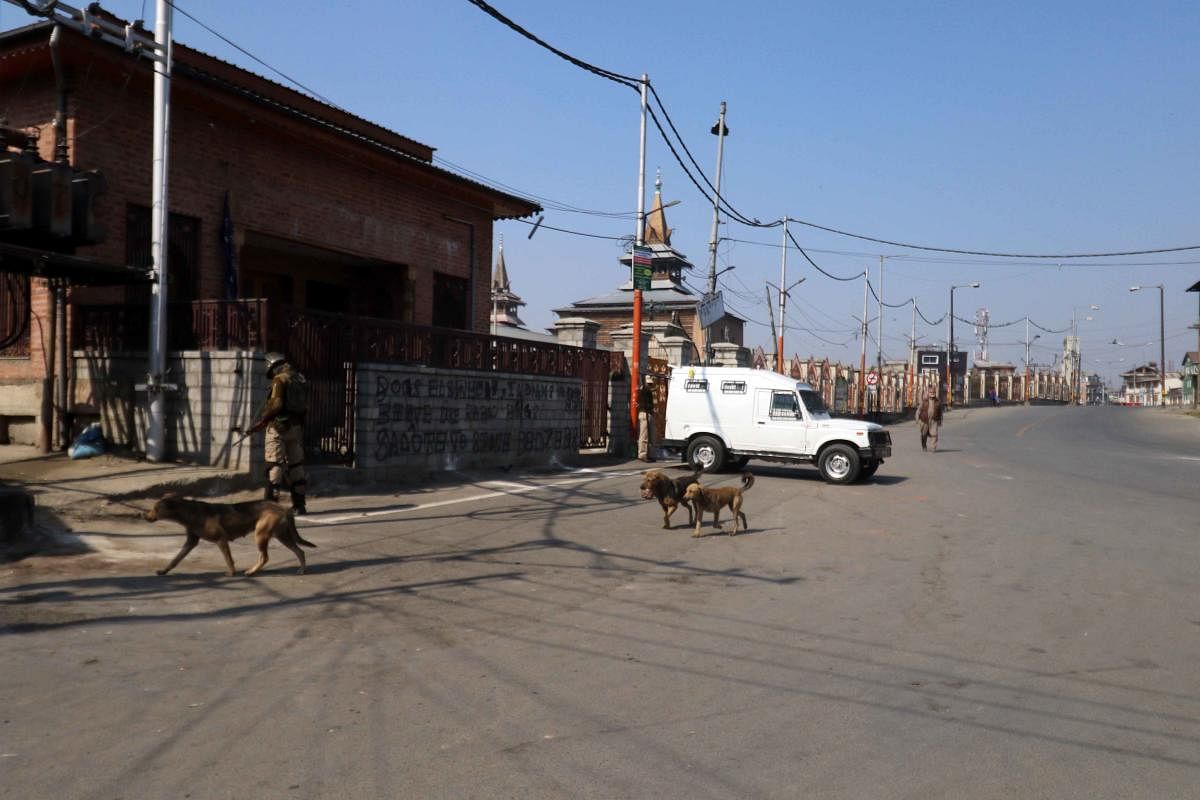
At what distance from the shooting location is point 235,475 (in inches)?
460

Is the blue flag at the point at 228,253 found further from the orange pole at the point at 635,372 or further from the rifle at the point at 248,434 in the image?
the orange pole at the point at 635,372

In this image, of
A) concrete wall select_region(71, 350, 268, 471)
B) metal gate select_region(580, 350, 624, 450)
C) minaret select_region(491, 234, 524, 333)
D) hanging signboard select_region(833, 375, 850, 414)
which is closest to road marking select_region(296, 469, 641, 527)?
concrete wall select_region(71, 350, 268, 471)

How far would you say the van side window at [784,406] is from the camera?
59.8 feet

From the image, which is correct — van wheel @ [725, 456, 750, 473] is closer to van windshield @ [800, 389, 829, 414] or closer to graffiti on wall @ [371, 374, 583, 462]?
van windshield @ [800, 389, 829, 414]

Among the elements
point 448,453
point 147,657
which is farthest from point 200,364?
point 147,657

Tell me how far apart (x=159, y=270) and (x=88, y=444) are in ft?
8.37

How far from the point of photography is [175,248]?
49.5 feet

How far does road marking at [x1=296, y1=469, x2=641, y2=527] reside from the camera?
1093 cm

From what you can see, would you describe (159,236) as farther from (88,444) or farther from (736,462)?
(736,462)

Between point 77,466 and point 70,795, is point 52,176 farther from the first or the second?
point 70,795

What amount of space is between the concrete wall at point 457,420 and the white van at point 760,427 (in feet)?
7.71

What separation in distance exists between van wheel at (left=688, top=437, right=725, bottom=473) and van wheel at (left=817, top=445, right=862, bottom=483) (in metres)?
2.03

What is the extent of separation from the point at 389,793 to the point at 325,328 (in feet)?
35.0

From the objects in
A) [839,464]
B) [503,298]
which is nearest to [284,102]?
[839,464]
